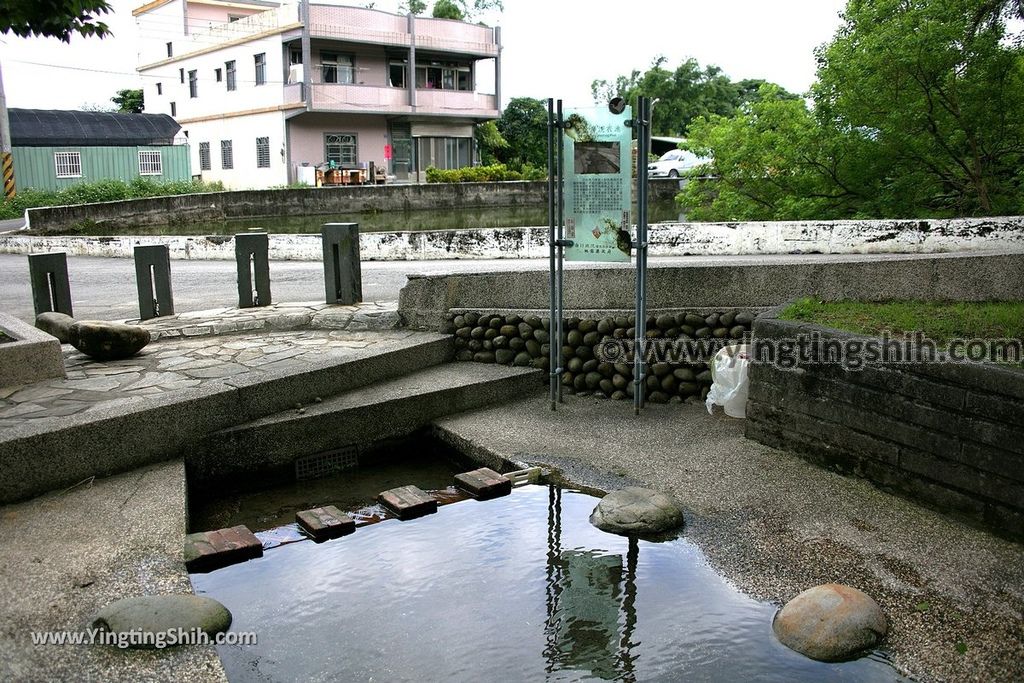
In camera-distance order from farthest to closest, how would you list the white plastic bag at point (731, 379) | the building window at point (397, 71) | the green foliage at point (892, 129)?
the building window at point (397, 71), the green foliage at point (892, 129), the white plastic bag at point (731, 379)

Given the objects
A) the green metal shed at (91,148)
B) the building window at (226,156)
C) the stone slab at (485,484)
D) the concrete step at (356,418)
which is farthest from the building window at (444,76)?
the stone slab at (485,484)

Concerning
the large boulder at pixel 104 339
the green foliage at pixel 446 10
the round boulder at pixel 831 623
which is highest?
the green foliage at pixel 446 10

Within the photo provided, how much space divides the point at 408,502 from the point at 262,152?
111 feet

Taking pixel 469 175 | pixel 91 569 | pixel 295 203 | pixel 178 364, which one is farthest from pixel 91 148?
pixel 91 569

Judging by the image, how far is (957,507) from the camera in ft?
16.6

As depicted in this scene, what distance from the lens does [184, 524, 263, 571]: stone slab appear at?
15.7 ft

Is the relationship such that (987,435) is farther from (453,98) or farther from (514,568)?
(453,98)

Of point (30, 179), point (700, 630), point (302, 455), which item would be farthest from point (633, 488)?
point (30, 179)

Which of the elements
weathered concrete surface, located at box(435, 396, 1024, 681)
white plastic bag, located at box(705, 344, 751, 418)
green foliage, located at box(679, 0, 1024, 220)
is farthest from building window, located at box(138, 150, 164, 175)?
white plastic bag, located at box(705, 344, 751, 418)

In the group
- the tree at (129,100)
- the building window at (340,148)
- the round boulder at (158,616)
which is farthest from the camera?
the tree at (129,100)

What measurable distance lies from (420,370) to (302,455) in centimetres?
179

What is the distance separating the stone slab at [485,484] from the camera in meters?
5.96

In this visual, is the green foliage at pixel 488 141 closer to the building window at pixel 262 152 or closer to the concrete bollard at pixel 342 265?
the building window at pixel 262 152

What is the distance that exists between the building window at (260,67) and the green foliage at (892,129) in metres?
26.1
